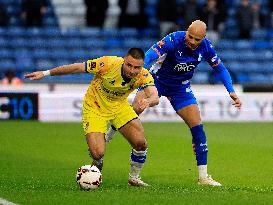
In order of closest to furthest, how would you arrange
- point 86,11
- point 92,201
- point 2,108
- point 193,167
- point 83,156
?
point 92,201
point 193,167
point 83,156
point 2,108
point 86,11

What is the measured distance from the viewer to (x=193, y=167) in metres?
14.5

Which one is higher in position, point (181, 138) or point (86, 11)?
point (86, 11)

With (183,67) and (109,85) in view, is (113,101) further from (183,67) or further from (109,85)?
(183,67)

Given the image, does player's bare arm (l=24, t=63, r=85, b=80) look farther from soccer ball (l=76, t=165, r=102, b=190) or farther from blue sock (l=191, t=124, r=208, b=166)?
blue sock (l=191, t=124, r=208, b=166)

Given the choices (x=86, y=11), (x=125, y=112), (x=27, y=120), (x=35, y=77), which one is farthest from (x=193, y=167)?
(x=86, y=11)

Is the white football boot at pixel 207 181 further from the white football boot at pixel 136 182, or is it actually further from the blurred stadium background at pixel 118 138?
the white football boot at pixel 136 182

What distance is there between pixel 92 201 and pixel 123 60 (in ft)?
7.07

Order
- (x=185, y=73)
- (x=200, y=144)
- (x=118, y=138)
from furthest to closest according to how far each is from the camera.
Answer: (x=118, y=138) → (x=185, y=73) → (x=200, y=144)

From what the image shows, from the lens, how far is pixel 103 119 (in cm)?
1143

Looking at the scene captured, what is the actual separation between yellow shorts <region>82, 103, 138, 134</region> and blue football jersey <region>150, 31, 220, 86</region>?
103cm

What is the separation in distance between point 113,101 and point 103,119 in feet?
0.84

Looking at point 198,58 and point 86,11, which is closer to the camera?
point 198,58

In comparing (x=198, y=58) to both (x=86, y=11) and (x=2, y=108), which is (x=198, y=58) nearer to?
(x=2, y=108)

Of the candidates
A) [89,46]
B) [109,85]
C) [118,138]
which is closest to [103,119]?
[109,85]
